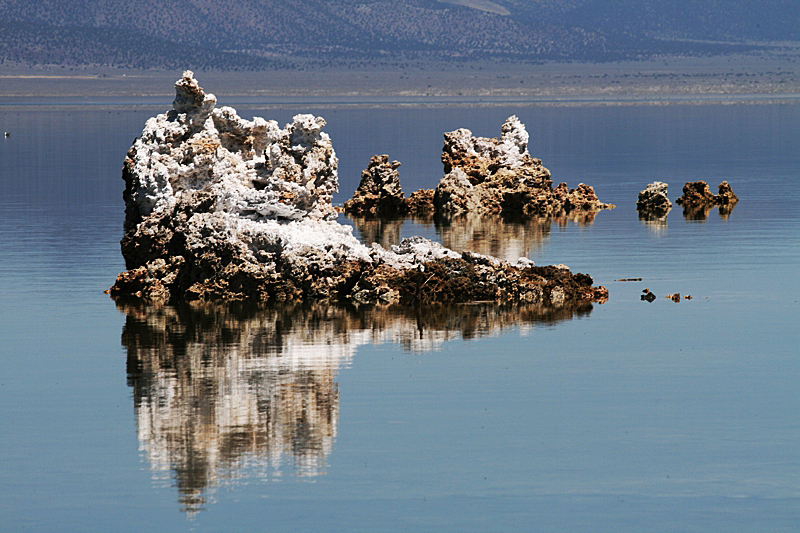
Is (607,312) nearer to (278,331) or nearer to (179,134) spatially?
(278,331)

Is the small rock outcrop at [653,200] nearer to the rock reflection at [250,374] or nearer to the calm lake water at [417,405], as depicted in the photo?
the calm lake water at [417,405]

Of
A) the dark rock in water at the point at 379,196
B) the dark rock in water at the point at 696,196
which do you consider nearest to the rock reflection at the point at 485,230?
the dark rock in water at the point at 379,196

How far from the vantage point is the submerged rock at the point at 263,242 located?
2459 cm

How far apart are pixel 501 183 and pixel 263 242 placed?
17535 millimetres

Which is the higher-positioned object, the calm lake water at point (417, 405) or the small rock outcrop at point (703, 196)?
the small rock outcrop at point (703, 196)

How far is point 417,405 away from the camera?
17.2m

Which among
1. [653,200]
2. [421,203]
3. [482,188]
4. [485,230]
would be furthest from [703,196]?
[485,230]

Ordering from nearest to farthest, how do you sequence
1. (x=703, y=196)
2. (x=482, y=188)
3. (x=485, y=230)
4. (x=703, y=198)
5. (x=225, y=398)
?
1. (x=225, y=398)
2. (x=485, y=230)
3. (x=482, y=188)
4. (x=703, y=198)
5. (x=703, y=196)

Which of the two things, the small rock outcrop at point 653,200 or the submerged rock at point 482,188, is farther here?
the small rock outcrop at point 653,200

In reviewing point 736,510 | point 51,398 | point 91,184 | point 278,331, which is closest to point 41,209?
point 91,184

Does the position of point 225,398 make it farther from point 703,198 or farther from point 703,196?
point 703,196

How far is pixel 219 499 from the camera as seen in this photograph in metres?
13.6

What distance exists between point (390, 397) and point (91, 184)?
3504cm

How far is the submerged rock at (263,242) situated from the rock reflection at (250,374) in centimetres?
75
